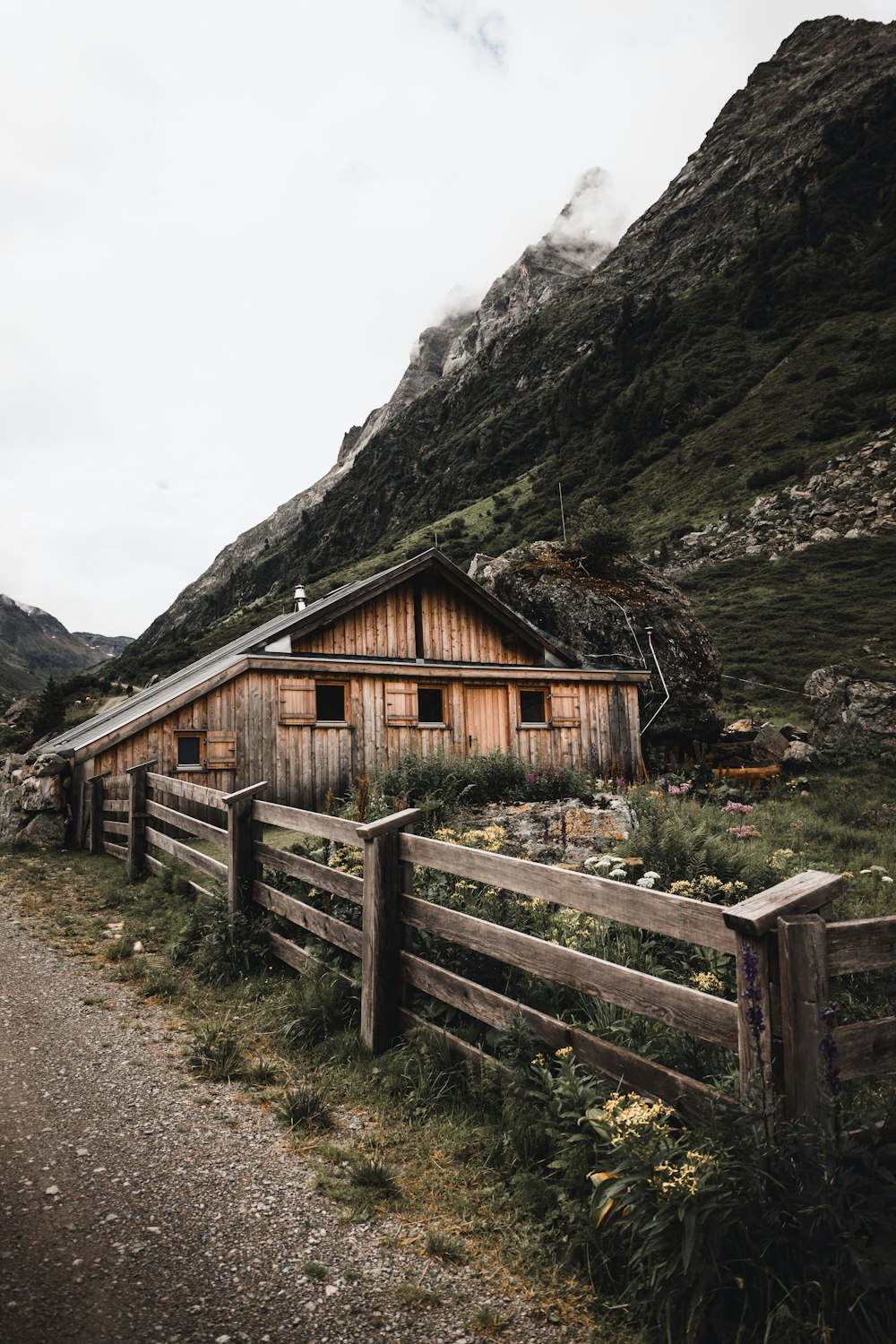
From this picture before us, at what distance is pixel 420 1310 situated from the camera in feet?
8.39

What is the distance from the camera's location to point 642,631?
20953 millimetres

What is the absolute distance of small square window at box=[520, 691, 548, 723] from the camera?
62.1ft

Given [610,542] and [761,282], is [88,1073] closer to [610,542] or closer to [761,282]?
[610,542]

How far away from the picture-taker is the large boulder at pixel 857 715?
17.5m

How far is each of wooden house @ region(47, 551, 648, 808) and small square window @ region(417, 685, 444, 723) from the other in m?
0.04

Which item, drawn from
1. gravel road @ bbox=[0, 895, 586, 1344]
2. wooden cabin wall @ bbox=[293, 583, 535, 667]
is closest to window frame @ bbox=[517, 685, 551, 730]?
wooden cabin wall @ bbox=[293, 583, 535, 667]

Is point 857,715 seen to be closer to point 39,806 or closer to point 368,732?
point 368,732

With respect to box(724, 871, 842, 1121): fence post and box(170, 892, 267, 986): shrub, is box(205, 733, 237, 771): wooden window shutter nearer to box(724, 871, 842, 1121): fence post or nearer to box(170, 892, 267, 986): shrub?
box(170, 892, 267, 986): shrub

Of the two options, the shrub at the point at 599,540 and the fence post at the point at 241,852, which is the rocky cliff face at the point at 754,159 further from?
the fence post at the point at 241,852

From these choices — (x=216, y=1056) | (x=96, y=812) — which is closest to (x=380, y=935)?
(x=216, y=1056)

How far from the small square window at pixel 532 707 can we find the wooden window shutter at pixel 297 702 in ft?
19.3

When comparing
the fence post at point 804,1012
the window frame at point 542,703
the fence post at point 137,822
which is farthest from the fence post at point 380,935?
the window frame at point 542,703

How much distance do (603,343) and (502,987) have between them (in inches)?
4425

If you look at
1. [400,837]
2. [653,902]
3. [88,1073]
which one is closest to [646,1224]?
[653,902]
